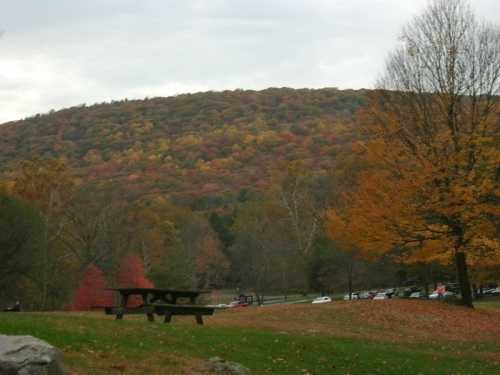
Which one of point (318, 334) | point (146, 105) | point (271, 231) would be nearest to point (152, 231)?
point (271, 231)

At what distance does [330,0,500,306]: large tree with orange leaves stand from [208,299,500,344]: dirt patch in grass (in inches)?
85.4

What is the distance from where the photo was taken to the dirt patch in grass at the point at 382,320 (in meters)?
19.6

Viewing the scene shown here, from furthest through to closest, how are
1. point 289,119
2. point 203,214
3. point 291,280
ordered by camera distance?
1. point 289,119
2. point 203,214
3. point 291,280

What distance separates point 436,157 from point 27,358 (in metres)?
17.9

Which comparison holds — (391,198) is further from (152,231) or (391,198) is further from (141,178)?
(141,178)

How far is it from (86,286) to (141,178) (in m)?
45.7

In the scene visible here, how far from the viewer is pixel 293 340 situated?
15.7 meters

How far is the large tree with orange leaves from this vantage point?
23234 millimetres

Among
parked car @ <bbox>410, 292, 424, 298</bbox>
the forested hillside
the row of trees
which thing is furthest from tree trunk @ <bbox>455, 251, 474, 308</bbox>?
the forested hillside

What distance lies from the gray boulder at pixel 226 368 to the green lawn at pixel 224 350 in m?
0.29

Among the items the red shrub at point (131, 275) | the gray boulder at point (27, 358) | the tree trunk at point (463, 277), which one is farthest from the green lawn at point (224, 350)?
the red shrub at point (131, 275)

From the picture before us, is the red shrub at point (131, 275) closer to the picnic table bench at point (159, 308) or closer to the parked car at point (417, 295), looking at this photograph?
the parked car at point (417, 295)

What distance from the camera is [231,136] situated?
11244 centimetres

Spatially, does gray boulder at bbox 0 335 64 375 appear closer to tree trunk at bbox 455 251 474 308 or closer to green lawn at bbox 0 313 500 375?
green lawn at bbox 0 313 500 375
